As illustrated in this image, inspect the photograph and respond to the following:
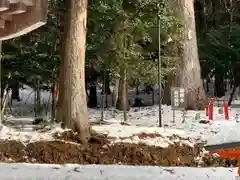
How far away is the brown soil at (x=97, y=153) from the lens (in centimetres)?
1312

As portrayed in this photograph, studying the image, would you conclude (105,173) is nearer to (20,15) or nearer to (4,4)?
(20,15)

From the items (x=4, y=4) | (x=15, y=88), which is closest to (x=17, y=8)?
(x=4, y=4)

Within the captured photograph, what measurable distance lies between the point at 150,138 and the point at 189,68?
8.23 meters

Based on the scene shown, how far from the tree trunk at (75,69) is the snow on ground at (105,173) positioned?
282cm

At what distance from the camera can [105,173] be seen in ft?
36.3

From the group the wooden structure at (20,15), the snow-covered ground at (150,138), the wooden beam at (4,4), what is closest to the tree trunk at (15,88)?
the snow-covered ground at (150,138)

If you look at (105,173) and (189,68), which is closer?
(105,173)

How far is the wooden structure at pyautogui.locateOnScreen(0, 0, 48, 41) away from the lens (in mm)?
8141

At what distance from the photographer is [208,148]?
14.8m

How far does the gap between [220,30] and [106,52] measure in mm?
11047

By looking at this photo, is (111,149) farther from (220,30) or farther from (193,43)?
(220,30)

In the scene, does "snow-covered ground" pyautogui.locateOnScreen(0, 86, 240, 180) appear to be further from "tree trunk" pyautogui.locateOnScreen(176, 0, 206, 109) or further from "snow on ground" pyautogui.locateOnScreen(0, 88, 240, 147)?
"tree trunk" pyautogui.locateOnScreen(176, 0, 206, 109)

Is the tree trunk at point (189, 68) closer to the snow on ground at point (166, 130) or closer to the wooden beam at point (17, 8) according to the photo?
the snow on ground at point (166, 130)

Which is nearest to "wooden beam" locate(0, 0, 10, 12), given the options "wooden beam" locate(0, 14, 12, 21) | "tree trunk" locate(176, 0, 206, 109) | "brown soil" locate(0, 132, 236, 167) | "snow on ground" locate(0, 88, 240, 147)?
"wooden beam" locate(0, 14, 12, 21)
